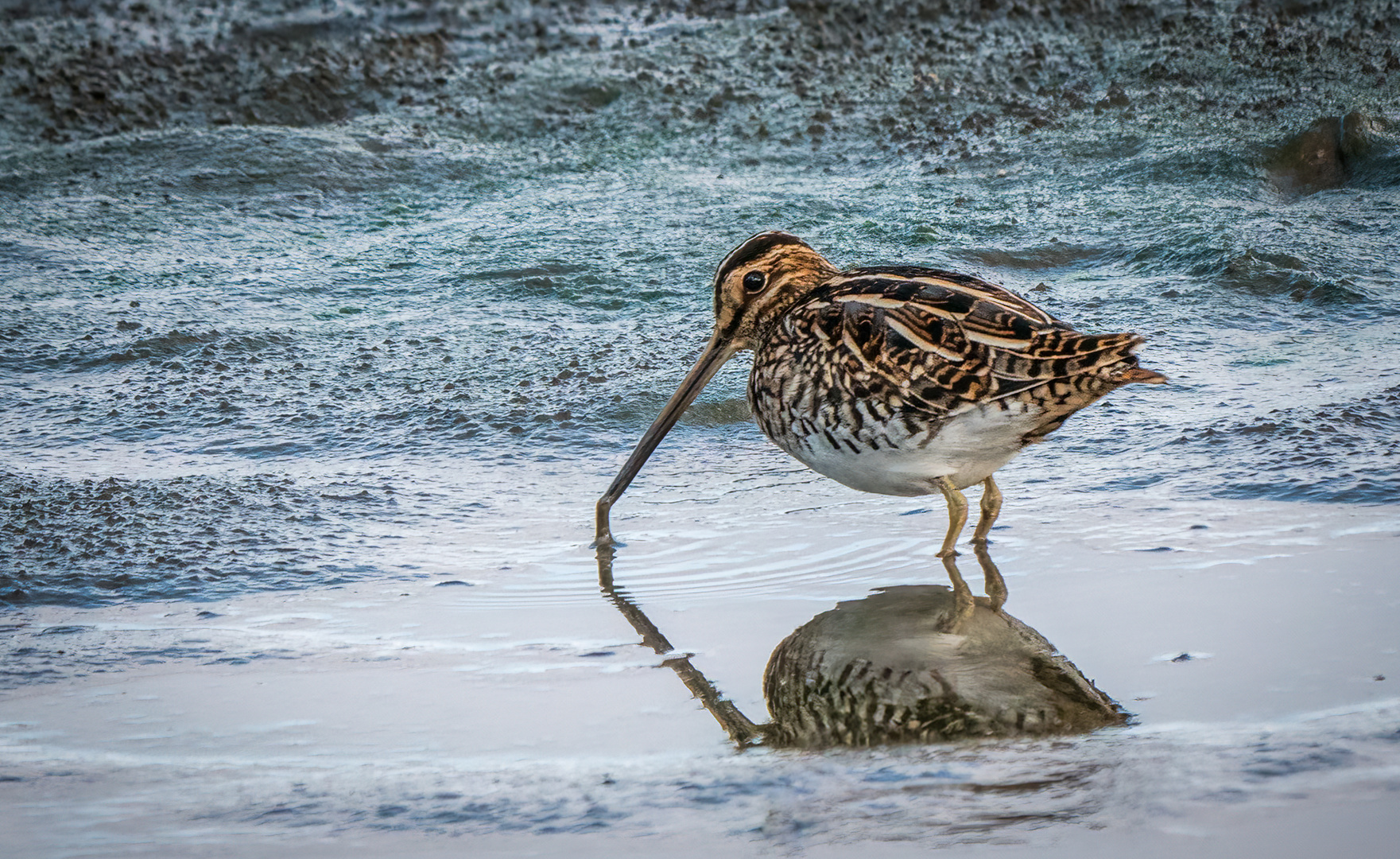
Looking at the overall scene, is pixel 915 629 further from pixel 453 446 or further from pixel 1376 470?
pixel 453 446

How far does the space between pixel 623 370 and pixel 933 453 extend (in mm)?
2202

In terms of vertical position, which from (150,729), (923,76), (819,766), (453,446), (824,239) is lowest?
(819,766)

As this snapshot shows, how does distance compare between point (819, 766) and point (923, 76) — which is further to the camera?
point (923, 76)

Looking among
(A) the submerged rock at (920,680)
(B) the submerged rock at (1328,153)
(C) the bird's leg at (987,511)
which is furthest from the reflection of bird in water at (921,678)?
(B) the submerged rock at (1328,153)

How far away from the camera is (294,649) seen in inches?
152

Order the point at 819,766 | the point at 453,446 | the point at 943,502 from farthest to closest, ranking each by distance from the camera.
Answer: the point at 453,446 < the point at 943,502 < the point at 819,766

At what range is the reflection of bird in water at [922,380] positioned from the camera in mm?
4066

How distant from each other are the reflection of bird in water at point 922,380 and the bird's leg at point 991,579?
6cm

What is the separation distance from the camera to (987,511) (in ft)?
14.9

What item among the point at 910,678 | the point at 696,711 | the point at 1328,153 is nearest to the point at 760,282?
the point at 910,678

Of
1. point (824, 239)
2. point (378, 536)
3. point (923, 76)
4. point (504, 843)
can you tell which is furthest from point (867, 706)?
point (923, 76)

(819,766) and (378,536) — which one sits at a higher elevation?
(378,536)

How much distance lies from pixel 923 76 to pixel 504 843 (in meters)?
8.55

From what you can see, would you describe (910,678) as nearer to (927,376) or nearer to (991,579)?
(991,579)
